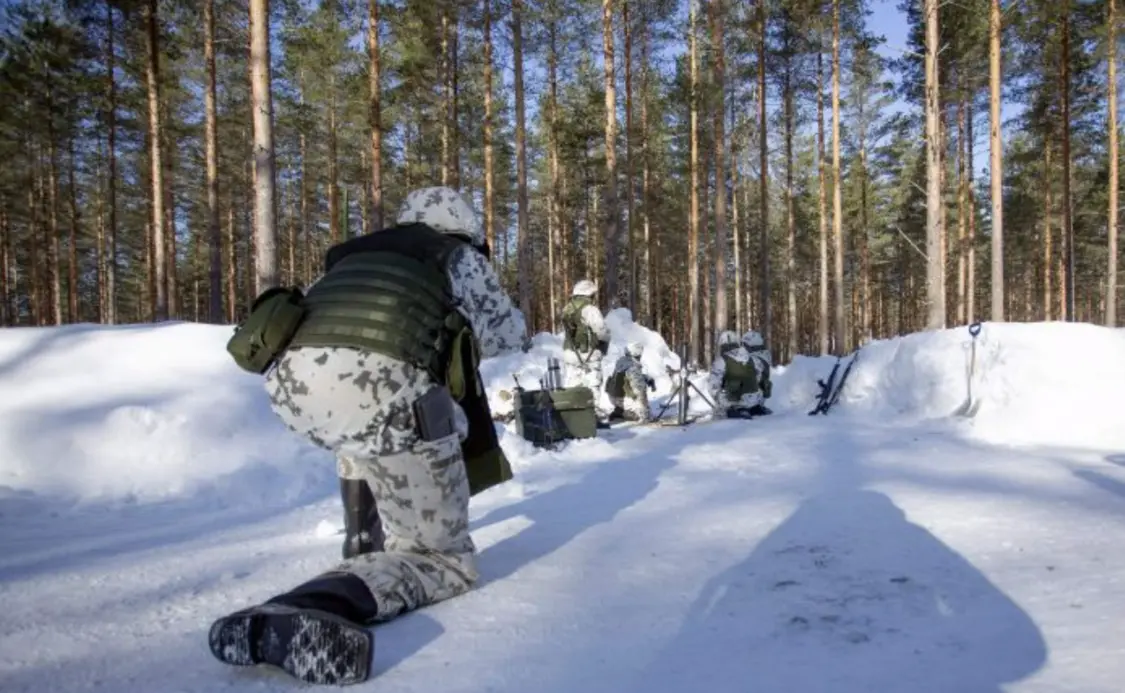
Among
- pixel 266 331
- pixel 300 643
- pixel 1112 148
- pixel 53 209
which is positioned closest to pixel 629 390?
pixel 266 331

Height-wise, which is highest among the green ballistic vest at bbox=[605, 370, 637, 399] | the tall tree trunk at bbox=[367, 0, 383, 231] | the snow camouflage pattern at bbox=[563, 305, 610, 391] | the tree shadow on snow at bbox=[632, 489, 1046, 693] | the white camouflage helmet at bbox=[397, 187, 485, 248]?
the tall tree trunk at bbox=[367, 0, 383, 231]

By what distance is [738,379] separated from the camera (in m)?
8.87

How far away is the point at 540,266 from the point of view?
45344 millimetres

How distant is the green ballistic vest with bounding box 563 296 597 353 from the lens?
27.5 feet

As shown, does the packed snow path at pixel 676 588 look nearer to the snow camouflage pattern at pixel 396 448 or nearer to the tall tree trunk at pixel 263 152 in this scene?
the snow camouflage pattern at pixel 396 448

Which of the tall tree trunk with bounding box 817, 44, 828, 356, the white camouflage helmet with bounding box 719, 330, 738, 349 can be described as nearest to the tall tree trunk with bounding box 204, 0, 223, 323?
the white camouflage helmet with bounding box 719, 330, 738, 349

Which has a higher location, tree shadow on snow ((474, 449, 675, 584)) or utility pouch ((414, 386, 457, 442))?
utility pouch ((414, 386, 457, 442))

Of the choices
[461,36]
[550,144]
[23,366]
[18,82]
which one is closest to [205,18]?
[461,36]

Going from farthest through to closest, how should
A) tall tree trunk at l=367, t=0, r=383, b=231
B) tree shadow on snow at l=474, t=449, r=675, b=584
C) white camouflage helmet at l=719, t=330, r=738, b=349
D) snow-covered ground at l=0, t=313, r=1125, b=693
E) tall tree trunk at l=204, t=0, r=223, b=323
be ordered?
tall tree trunk at l=204, t=0, r=223, b=323, tall tree trunk at l=367, t=0, r=383, b=231, white camouflage helmet at l=719, t=330, r=738, b=349, tree shadow on snow at l=474, t=449, r=675, b=584, snow-covered ground at l=0, t=313, r=1125, b=693

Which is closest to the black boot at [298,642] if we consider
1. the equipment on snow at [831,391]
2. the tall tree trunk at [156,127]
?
the equipment on snow at [831,391]

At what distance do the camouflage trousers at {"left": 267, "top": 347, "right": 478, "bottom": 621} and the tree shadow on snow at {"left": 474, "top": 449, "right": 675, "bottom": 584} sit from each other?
0.33 m

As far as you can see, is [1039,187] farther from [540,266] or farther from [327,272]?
[327,272]

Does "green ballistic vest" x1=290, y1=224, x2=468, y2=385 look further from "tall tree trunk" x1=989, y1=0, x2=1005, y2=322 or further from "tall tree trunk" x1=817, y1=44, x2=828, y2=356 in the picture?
"tall tree trunk" x1=817, y1=44, x2=828, y2=356

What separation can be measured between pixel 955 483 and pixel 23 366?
24.0 ft
